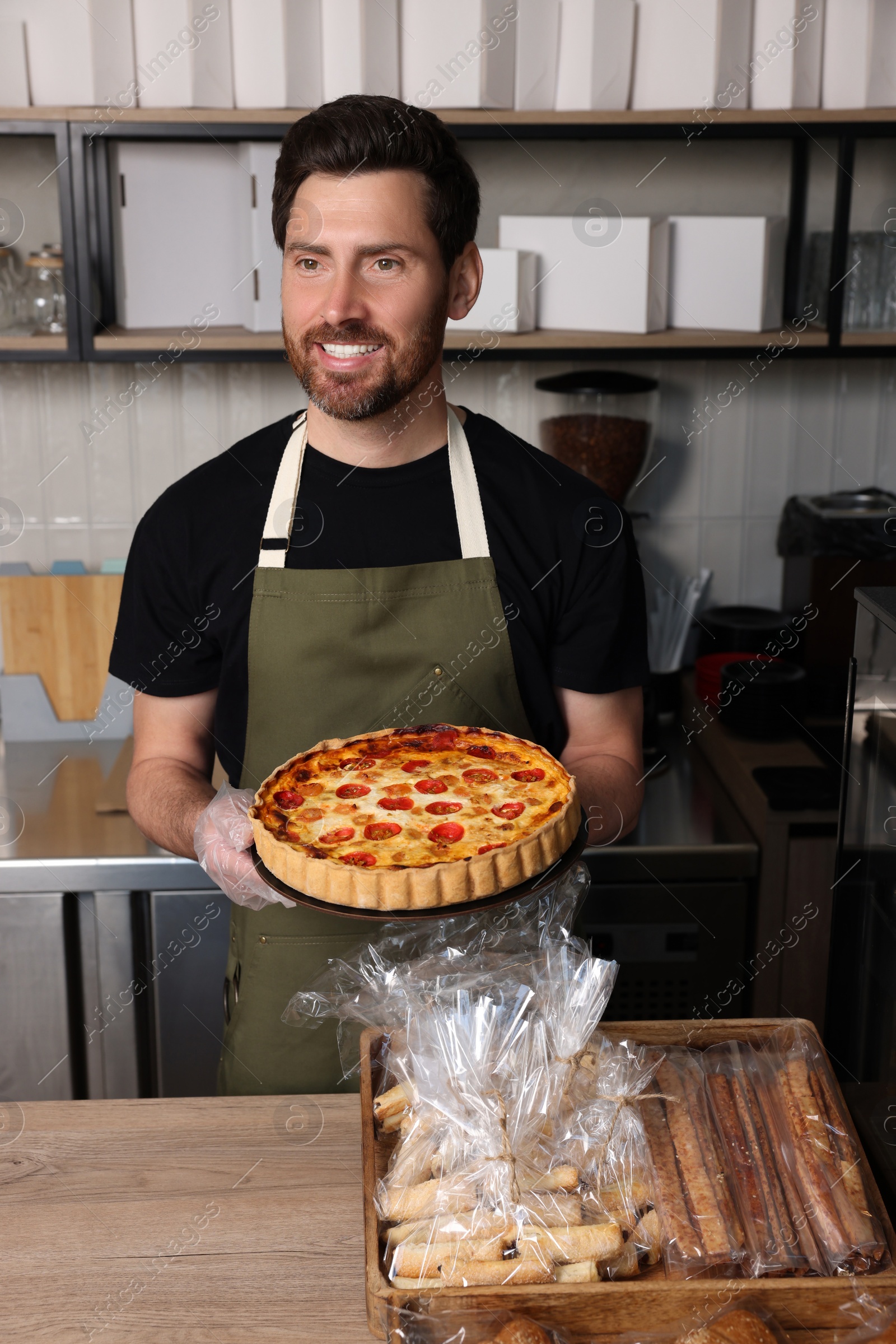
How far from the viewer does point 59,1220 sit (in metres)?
1.26

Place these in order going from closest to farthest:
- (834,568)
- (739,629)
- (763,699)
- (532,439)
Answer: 1. (763,699)
2. (834,568)
3. (739,629)
4. (532,439)

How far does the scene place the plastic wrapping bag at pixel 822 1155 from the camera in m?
1.03

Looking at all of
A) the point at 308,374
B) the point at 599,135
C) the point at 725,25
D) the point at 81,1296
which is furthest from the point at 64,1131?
the point at 725,25

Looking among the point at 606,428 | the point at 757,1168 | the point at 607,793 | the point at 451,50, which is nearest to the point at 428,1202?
the point at 757,1168

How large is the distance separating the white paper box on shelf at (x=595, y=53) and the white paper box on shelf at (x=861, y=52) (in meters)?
0.49

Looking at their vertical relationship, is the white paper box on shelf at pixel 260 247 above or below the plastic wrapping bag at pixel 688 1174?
above

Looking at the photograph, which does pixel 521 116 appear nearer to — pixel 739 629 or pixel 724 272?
pixel 724 272

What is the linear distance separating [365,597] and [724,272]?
1.65 m

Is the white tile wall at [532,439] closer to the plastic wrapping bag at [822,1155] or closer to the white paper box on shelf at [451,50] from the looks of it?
the white paper box on shelf at [451,50]

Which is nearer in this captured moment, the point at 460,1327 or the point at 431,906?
the point at 460,1327

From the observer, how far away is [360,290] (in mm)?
1725

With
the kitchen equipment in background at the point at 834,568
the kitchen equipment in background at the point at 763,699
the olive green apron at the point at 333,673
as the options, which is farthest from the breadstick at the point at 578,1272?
the kitchen equipment in background at the point at 834,568

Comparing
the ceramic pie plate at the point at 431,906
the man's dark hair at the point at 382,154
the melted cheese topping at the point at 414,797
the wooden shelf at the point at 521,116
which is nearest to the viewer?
the ceramic pie plate at the point at 431,906

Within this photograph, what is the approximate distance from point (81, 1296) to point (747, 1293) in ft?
2.12
